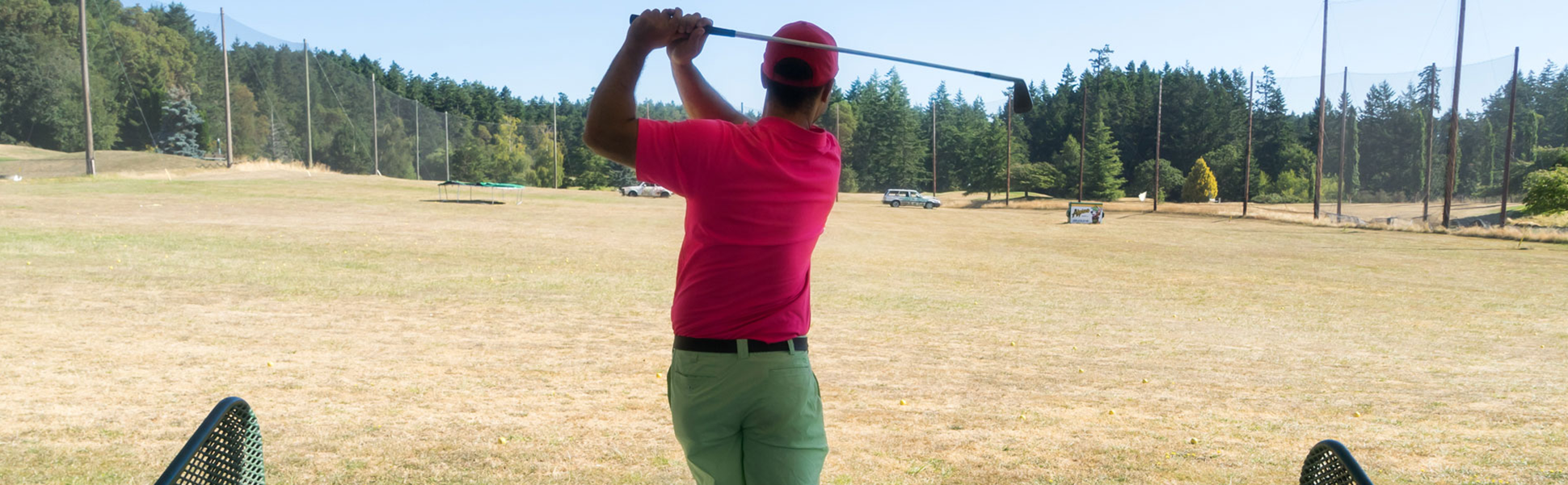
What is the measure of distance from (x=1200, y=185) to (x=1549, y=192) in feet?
126

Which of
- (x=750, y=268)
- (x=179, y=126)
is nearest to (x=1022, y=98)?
(x=750, y=268)

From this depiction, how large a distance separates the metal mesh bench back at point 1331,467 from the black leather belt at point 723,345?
1.02 metres

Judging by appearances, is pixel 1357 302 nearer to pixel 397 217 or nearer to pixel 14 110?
pixel 397 217

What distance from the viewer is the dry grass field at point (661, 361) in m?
5.43

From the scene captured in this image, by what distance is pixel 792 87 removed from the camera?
213 cm

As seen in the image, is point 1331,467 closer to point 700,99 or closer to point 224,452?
point 700,99

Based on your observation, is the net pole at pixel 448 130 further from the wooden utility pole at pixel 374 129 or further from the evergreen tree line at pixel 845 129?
the wooden utility pole at pixel 374 129

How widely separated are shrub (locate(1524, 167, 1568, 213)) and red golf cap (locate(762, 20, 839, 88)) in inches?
1549

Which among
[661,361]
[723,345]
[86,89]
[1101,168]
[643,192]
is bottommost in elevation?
[661,361]

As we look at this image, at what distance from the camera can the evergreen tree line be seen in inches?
1836

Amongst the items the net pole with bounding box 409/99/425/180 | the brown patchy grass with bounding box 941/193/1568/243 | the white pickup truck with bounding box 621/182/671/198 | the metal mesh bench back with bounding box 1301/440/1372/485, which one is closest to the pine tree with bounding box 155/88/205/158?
the net pole with bounding box 409/99/425/180

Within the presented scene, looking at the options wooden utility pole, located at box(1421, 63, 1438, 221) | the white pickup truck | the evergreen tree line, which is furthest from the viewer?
the white pickup truck

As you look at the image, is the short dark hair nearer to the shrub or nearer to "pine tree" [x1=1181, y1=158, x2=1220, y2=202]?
the shrub

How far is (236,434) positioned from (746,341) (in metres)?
0.96
